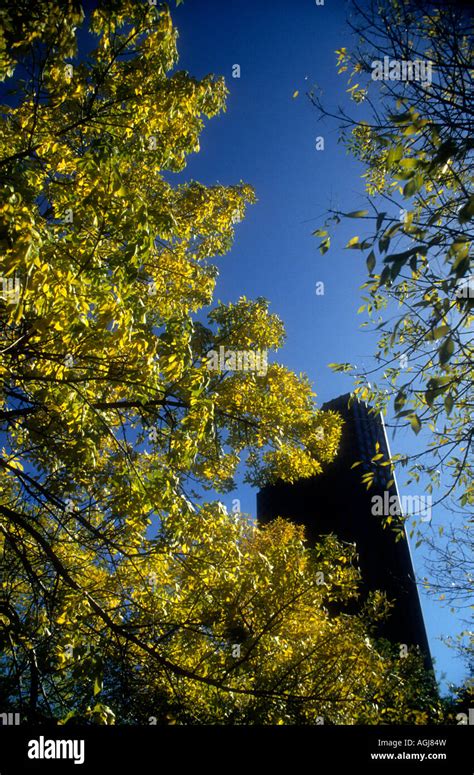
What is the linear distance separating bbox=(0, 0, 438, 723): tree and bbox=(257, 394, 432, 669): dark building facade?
24632 mm

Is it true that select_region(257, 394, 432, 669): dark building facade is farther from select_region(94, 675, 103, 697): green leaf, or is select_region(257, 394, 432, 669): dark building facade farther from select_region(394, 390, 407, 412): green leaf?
select_region(394, 390, 407, 412): green leaf

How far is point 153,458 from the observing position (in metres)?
5.80

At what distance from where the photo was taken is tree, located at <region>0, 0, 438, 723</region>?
3498 mm

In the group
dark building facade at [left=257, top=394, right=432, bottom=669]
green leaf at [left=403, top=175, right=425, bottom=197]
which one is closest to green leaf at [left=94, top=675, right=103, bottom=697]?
green leaf at [left=403, top=175, right=425, bottom=197]

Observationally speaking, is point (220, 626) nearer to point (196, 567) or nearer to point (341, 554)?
point (196, 567)

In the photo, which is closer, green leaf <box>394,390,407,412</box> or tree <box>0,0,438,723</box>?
green leaf <box>394,390,407,412</box>

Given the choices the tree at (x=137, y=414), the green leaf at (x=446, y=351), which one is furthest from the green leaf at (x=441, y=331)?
the tree at (x=137, y=414)

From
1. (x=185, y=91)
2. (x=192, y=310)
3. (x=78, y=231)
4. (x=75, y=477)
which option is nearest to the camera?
(x=78, y=231)

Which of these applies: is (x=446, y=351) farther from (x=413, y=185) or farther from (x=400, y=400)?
(x=413, y=185)

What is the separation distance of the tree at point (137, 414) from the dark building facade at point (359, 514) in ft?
80.8

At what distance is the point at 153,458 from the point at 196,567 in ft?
6.43

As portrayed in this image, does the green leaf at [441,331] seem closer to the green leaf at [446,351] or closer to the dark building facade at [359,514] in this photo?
the green leaf at [446,351]

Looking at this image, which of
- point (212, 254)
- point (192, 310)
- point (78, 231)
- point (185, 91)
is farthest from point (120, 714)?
point (185, 91)

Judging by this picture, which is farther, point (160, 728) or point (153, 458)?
point (153, 458)
